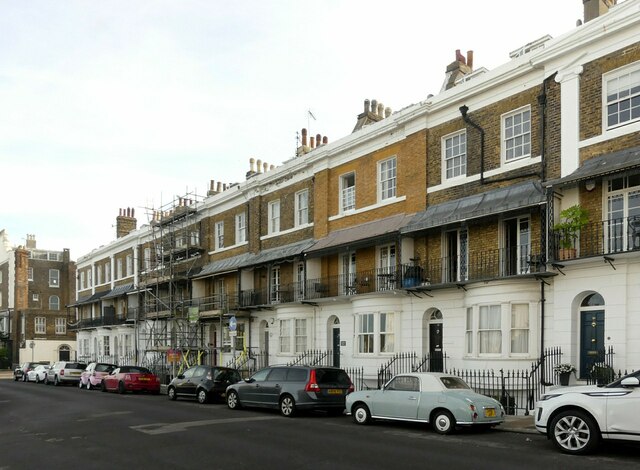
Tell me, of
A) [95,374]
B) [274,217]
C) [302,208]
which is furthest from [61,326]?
[302,208]

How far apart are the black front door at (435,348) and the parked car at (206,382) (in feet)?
21.0

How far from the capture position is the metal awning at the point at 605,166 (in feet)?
50.1

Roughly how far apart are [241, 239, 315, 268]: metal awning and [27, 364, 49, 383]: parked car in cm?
1772

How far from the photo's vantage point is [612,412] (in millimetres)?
10930

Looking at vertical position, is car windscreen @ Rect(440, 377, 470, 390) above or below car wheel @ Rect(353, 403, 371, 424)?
above

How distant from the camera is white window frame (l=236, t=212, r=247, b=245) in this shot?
33.1m

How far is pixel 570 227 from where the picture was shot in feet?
54.8

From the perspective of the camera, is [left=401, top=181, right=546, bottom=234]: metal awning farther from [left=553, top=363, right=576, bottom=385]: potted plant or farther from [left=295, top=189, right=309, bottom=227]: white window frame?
[left=295, top=189, right=309, bottom=227]: white window frame

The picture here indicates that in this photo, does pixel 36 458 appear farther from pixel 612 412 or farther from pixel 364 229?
pixel 364 229

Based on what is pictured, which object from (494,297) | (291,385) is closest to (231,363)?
(291,385)

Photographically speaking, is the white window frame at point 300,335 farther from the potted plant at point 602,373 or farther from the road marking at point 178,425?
the potted plant at point 602,373

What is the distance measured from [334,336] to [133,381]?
9.07m

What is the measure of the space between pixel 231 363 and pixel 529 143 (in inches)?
Answer: 726

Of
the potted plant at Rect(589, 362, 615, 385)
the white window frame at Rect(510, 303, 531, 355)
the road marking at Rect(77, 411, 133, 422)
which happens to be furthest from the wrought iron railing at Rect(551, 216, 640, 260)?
the road marking at Rect(77, 411, 133, 422)
